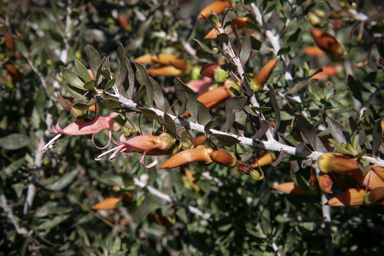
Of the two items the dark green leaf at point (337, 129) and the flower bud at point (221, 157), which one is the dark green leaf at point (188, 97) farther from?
the dark green leaf at point (337, 129)

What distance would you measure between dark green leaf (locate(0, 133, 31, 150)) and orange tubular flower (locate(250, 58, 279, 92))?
3.55ft

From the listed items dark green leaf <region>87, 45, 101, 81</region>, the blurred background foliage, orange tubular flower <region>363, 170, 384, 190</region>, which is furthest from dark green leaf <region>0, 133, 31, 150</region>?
orange tubular flower <region>363, 170, 384, 190</region>

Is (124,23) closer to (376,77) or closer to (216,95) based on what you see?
(216,95)

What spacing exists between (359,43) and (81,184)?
5.40ft

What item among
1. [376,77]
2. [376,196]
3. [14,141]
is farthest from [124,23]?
[376,196]

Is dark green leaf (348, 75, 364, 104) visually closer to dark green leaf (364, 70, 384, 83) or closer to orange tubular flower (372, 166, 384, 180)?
dark green leaf (364, 70, 384, 83)

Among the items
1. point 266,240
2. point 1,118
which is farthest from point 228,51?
point 1,118

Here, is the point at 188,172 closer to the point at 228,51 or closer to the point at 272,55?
the point at 272,55

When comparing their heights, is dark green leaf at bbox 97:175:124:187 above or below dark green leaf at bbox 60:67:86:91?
below

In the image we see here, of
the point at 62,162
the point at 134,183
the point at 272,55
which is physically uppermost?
the point at 272,55

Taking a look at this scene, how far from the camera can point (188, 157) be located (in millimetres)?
801

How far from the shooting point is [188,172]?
1570 mm

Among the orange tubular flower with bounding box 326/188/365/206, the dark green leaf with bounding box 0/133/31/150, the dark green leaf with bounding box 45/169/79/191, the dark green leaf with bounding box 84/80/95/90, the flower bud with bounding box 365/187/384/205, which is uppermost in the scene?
the dark green leaf with bounding box 84/80/95/90

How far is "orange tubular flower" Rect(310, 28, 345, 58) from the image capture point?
117 centimetres
